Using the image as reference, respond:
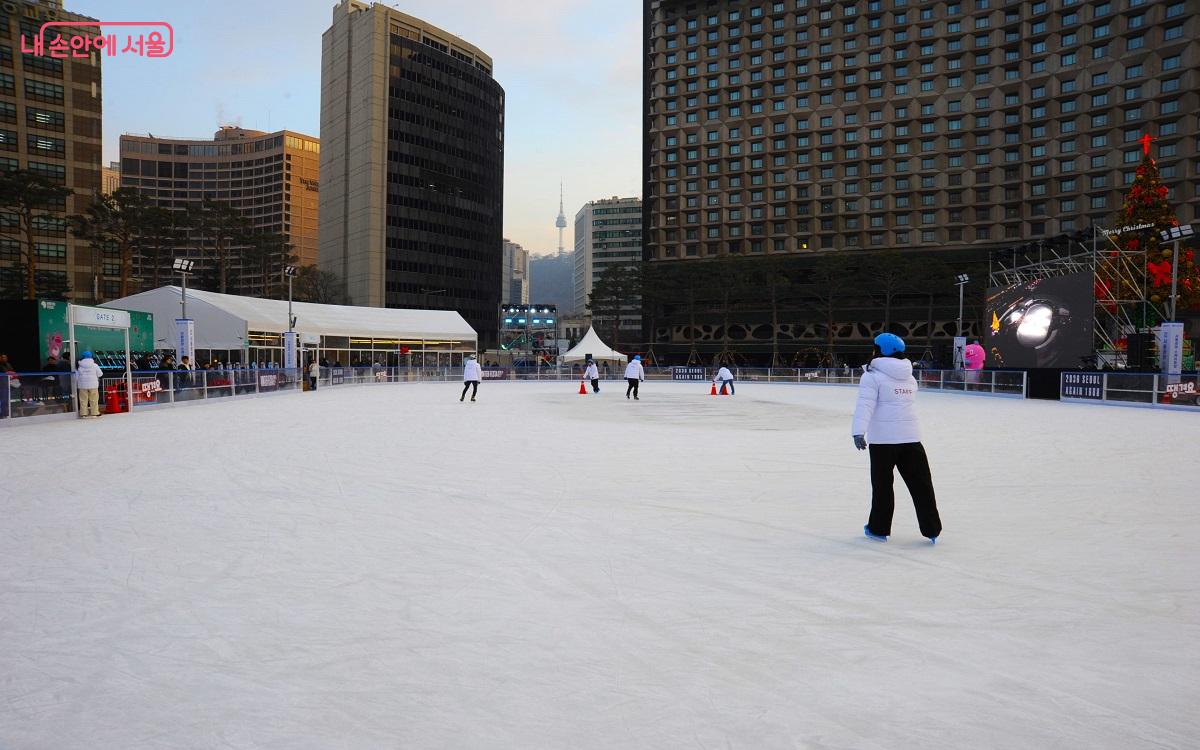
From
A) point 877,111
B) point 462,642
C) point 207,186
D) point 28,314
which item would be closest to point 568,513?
point 462,642

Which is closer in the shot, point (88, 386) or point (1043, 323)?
point (88, 386)

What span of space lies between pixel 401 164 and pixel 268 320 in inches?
2813

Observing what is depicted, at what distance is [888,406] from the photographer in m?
5.63

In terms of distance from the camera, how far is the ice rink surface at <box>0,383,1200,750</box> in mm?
2795

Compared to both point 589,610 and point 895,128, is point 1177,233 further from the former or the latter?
point 895,128

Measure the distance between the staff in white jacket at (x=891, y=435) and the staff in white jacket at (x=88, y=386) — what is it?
57.2 ft

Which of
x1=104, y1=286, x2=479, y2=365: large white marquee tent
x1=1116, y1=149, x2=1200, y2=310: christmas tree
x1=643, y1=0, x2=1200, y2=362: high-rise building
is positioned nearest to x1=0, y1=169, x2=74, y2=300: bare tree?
x1=104, y1=286, x2=479, y2=365: large white marquee tent

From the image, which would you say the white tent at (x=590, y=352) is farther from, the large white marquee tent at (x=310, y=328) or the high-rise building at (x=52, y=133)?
the high-rise building at (x=52, y=133)

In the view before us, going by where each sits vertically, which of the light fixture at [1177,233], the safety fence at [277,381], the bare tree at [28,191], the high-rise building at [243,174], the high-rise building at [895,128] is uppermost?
the high-rise building at [243,174]

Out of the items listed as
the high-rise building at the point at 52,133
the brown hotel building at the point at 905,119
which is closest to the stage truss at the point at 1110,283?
the brown hotel building at the point at 905,119

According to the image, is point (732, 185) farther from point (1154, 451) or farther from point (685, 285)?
point (1154, 451)

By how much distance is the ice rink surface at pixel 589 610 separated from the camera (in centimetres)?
279

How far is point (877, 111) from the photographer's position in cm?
7938

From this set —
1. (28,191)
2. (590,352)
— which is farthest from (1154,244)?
(28,191)
